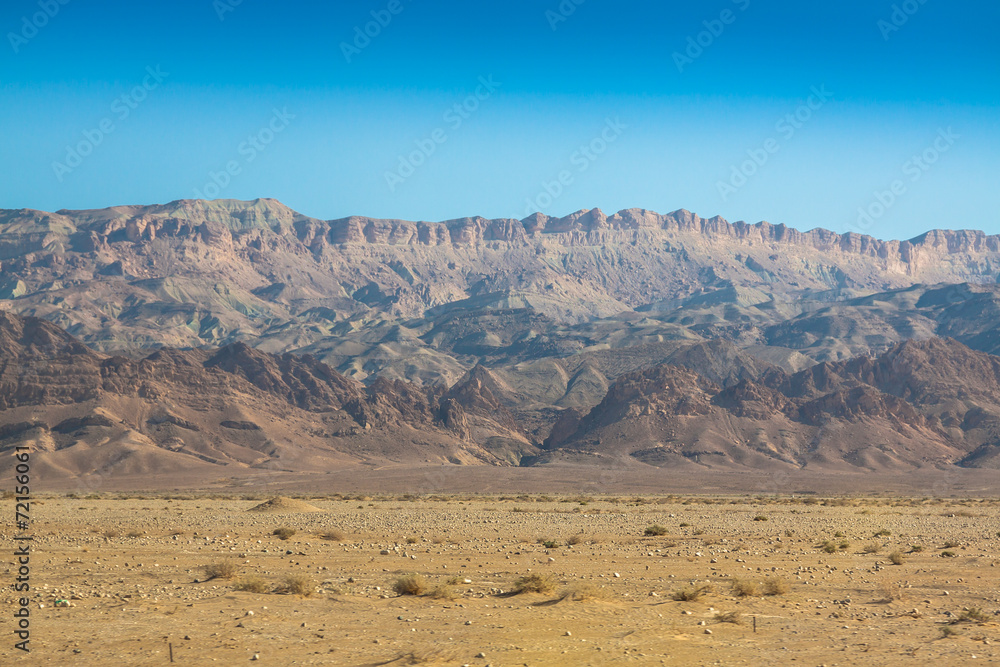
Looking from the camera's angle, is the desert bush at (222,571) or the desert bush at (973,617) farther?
the desert bush at (222,571)

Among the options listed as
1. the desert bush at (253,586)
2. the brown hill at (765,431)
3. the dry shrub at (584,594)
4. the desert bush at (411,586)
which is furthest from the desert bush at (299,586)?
the brown hill at (765,431)

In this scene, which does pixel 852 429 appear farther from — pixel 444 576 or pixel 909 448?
pixel 444 576

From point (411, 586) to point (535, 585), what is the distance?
298cm

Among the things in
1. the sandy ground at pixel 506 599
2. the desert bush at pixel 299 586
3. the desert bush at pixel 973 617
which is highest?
the desert bush at pixel 299 586

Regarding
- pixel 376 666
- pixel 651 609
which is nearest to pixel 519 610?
pixel 651 609

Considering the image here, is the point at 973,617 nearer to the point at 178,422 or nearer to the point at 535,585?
the point at 535,585

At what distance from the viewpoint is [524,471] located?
14875cm

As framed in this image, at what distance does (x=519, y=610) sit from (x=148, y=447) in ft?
448

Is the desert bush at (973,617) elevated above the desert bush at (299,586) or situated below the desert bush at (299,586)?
below

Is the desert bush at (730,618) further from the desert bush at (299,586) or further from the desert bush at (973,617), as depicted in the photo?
the desert bush at (299,586)

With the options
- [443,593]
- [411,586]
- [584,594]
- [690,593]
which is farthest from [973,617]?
[411,586]

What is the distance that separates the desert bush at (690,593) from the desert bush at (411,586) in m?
6.06

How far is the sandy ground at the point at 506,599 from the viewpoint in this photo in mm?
17375

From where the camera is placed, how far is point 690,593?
21.6 m
